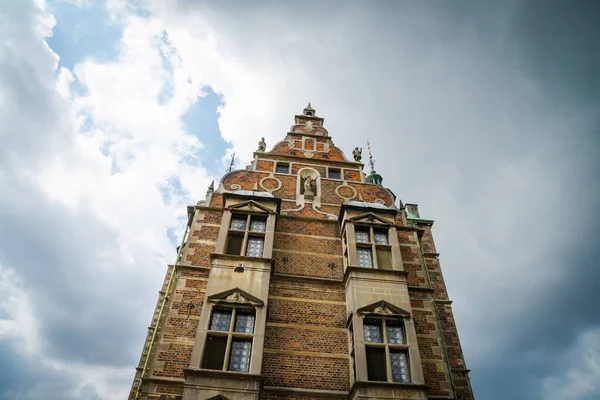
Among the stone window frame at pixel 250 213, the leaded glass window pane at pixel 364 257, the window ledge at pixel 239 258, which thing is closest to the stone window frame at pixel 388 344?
the leaded glass window pane at pixel 364 257

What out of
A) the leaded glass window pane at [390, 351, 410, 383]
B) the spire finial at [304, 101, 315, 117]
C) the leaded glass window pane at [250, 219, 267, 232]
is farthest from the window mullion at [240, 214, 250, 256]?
the spire finial at [304, 101, 315, 117]

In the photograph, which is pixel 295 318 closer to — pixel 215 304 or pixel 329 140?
pixel 215 304

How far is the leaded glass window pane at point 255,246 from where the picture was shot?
12009mm

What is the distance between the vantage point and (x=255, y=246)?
12250 millimetres

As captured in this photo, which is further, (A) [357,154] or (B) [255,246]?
(A) [357,154]

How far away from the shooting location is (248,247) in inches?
479

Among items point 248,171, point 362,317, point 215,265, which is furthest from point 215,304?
point 248,171

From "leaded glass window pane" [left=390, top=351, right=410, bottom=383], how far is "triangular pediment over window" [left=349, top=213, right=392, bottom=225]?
444 centimetres

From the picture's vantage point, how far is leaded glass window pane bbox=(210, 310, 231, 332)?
395 inches

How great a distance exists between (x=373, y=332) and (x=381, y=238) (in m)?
3.56

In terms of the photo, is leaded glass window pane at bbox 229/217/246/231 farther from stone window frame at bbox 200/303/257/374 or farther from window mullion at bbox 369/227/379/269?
window mullion at bbox 369/227/379/269

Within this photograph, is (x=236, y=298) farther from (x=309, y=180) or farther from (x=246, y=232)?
(x=309, y=180)

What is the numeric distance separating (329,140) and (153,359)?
1164cm

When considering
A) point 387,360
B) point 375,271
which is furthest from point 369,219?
point 387,360
